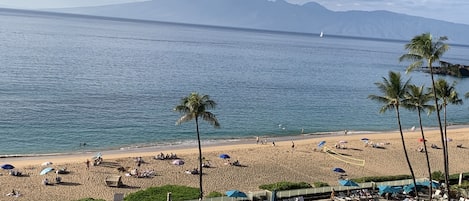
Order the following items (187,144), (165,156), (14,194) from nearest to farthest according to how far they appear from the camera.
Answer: (14,194)
(165,156)
(187,144)

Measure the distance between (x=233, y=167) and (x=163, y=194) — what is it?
1300 centimetres

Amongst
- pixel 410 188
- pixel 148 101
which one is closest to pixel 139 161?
pixel 410 188

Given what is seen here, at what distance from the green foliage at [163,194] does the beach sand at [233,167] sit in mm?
4535

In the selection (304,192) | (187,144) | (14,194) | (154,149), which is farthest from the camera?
(187,144)

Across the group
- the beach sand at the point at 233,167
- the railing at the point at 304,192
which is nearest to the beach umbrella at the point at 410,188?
the railing at the point at 304,192

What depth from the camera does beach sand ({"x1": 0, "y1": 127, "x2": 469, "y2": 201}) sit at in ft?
111

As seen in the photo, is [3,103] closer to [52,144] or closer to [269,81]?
[52,144]

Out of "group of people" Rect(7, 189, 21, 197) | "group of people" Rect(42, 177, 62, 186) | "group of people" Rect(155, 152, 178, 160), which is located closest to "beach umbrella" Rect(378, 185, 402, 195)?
"group of people" Rect(155, 152, 178, 160)

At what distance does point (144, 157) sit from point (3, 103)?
2629 centimetres

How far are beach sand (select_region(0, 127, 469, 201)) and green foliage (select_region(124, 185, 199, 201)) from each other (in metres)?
4.54

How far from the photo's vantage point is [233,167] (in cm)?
4103

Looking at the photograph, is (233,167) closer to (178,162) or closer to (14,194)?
(178,162)

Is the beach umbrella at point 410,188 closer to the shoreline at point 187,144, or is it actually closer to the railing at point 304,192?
the railing at point 304,192

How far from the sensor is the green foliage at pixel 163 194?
27703 mm
